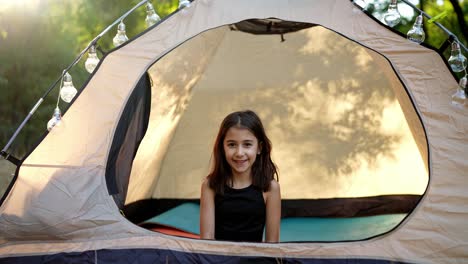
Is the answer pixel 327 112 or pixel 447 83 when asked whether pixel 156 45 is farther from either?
pixel 327 112

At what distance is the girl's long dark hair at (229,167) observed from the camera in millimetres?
2258

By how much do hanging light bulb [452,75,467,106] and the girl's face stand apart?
74cm

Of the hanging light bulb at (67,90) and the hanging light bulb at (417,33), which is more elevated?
the hanging light bulb at (417,33)

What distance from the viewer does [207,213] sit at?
A: 7.32ft

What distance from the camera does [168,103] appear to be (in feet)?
9.77

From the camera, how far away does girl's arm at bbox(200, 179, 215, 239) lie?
2.22 m

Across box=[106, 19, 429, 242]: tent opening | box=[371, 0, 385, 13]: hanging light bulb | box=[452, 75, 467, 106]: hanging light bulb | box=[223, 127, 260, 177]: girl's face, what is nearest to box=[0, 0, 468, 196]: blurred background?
box=[371, 0, 385, 13]: hanging light bulb

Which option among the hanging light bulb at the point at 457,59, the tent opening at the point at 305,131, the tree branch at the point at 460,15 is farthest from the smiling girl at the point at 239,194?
the tree branch at the point at 460,15

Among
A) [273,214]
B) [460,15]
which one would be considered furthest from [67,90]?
[460,15]

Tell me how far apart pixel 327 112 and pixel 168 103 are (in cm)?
98

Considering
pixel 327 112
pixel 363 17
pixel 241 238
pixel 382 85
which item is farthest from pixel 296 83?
pixel 241 238

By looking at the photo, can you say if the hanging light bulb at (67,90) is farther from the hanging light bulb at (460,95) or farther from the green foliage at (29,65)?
the green foliage at (29,65)

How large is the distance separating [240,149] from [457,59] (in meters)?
0.87

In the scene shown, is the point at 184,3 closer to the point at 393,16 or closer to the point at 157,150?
the point at 393,16
